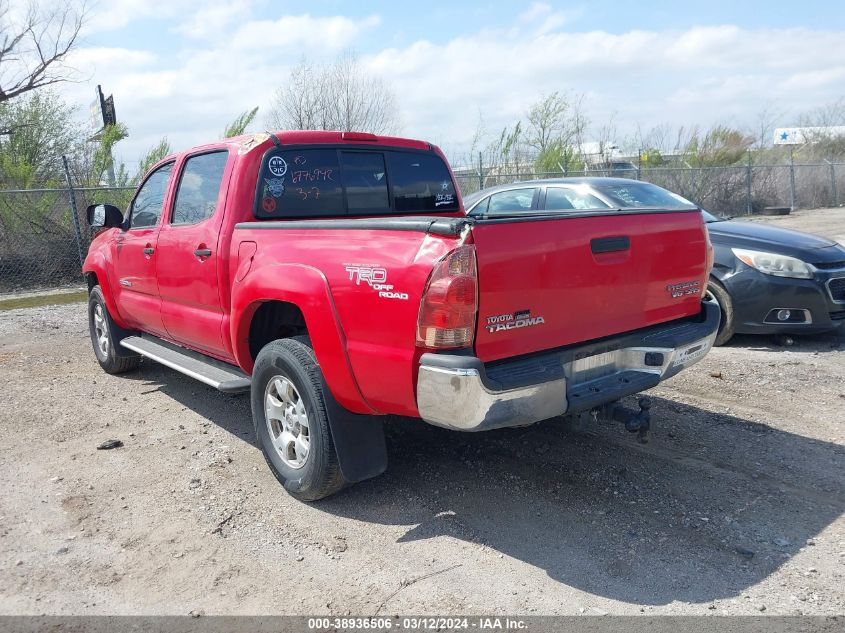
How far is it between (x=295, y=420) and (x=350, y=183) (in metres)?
1.71

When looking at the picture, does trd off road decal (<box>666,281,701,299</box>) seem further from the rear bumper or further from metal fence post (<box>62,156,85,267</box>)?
metal fence post (<box>62,156,85,267</box>)

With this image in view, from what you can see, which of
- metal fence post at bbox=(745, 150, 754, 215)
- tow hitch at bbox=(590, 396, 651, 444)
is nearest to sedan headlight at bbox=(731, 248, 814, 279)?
tow hitch at bbox=(590, 396, 651, 444)

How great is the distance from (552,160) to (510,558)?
1896cm

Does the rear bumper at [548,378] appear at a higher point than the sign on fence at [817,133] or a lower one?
lower

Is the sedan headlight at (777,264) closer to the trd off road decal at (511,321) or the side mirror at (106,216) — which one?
the trd off road decal at (511,321)

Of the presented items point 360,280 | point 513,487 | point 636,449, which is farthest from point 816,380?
point 360,280

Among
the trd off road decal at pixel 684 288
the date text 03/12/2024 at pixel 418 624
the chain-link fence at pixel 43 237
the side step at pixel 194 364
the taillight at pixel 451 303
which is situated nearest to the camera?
the date text 03/12/2024 at pixel 418 624

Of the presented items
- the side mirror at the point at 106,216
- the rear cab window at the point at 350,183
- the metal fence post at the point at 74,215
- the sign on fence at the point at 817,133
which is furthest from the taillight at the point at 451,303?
the sign on fence at the point at 817,133

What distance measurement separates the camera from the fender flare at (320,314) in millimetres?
3500

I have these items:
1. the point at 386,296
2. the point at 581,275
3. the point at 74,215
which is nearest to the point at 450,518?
the point at 386,296

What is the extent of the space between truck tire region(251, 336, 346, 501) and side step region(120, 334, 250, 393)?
0.25 metres

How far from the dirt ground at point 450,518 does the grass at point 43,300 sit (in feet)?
21.2

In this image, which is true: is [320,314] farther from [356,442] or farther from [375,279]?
[356,442]

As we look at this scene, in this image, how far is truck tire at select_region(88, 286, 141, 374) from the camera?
6594 mm
